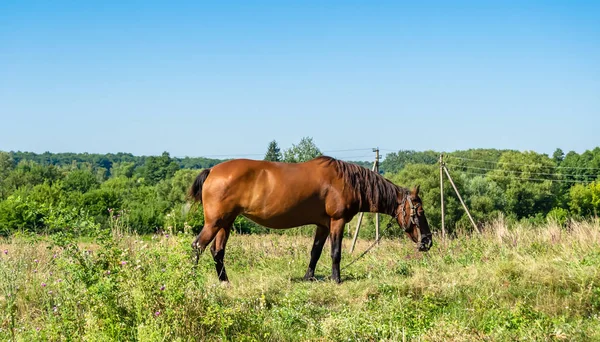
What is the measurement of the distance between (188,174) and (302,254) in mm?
60040

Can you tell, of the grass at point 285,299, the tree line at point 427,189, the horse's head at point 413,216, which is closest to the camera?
the grass at point 285,299

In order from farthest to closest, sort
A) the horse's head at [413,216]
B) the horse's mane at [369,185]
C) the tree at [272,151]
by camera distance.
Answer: the tree at [272,151] < the horse's head at [413,216] < the horse's mane at [369,185]

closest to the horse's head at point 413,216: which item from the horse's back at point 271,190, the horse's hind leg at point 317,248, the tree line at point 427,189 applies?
the horse's hind leg at point 317,248

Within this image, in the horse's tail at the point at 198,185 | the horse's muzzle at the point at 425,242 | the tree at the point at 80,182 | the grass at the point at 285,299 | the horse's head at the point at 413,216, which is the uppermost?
the horse's tail at the point at 198,185

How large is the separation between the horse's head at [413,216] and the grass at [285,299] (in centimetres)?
51


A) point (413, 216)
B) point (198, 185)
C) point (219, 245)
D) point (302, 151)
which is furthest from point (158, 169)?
point (413, 216)

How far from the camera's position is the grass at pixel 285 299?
17.9 ft

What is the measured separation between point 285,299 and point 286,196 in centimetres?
208

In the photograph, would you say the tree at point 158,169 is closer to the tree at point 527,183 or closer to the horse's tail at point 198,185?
the tree at point 527,183

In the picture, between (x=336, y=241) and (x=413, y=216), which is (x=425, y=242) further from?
(x=336, y=241)

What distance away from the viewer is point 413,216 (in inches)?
368

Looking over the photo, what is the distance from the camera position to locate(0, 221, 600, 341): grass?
17.9ft

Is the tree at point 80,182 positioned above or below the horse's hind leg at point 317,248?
below

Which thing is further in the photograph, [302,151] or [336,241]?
[302,151]
